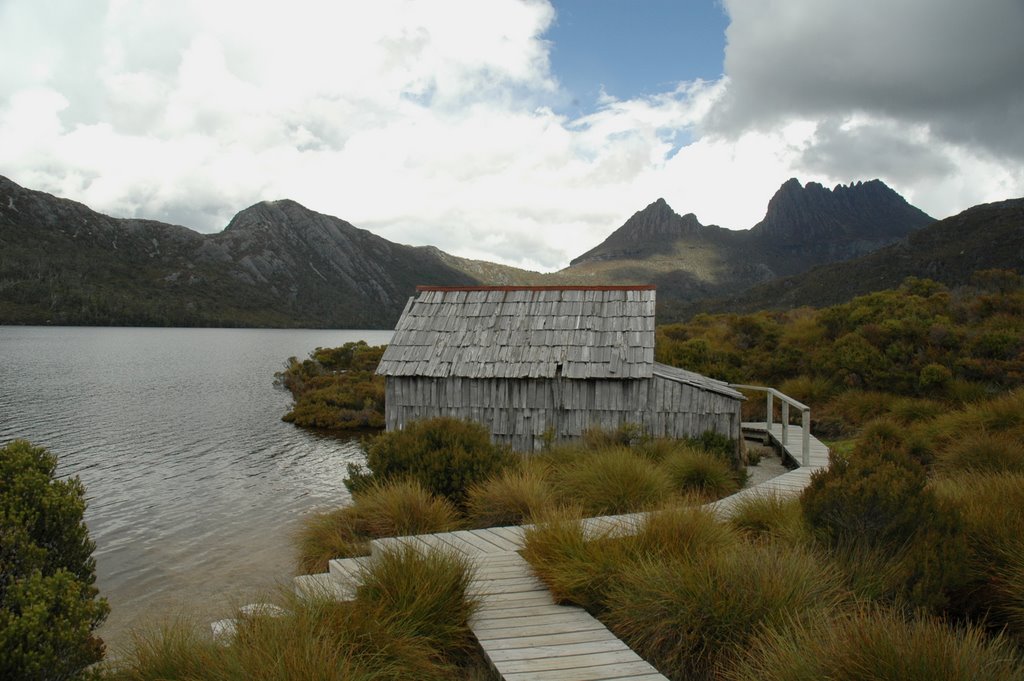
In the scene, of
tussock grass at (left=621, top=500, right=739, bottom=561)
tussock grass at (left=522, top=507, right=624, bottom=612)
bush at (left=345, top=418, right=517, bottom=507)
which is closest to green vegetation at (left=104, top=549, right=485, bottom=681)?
tussock grass at (left=522, top=507, right=624, bottom=612)

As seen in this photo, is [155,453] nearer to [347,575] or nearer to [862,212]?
[347,575]

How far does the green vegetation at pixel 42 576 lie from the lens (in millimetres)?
3809

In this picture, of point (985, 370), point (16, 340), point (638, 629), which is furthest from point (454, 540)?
point (16, 340)

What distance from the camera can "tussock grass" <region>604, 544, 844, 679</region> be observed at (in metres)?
4.50

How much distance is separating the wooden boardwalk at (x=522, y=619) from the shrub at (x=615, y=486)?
1.16 meters

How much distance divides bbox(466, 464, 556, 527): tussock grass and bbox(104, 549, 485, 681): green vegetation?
113 inches

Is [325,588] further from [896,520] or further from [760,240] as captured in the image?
[760,240]

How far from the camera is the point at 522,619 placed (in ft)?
17.1

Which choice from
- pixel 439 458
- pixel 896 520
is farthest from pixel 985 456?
pixel 439 458

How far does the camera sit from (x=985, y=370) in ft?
59.8

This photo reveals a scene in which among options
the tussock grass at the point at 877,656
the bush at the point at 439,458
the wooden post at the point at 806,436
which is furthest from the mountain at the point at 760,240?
the tussock grass at the point at 877,656

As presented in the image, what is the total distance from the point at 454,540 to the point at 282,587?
232 centimetres

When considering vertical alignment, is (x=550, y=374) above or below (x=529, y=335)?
below

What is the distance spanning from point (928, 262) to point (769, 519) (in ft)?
161
